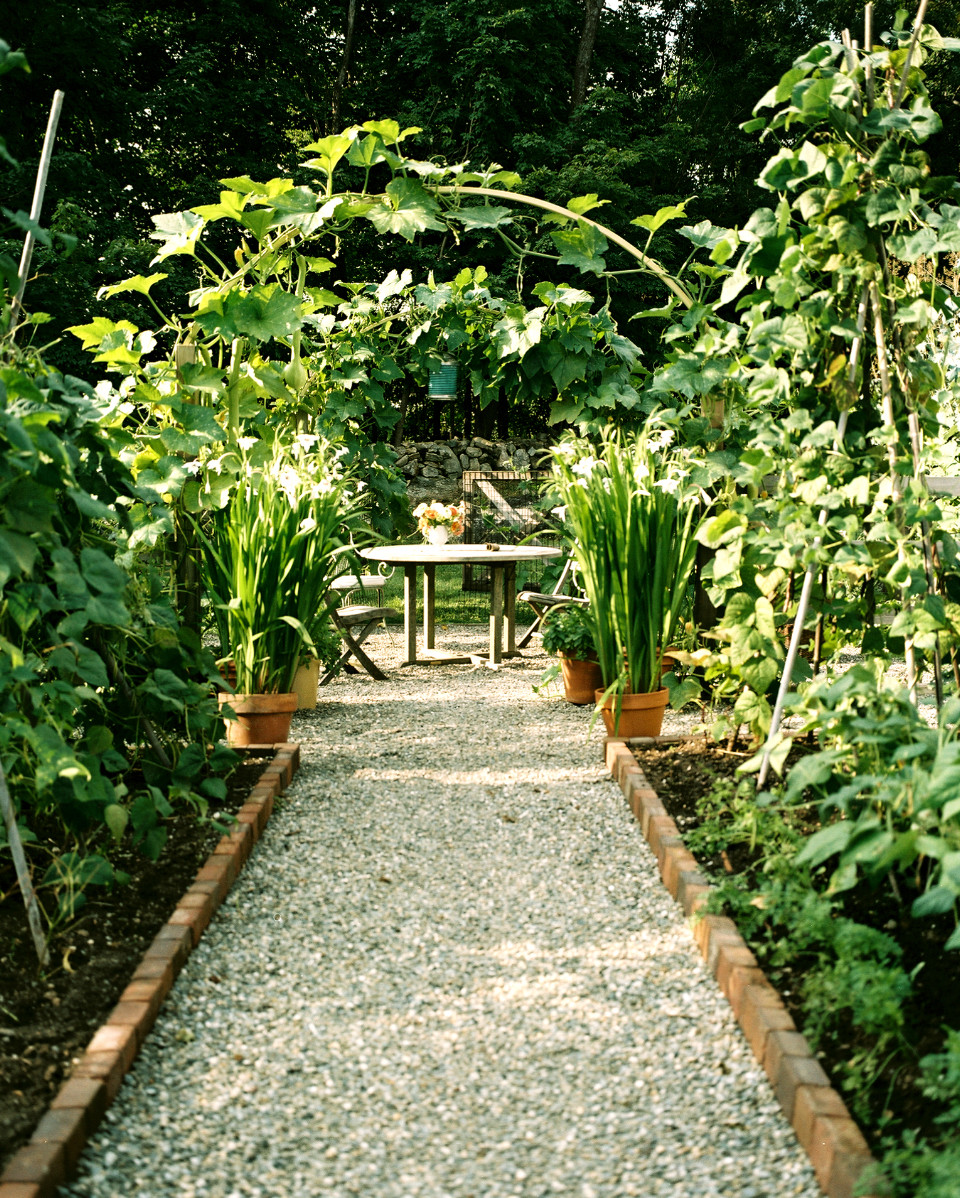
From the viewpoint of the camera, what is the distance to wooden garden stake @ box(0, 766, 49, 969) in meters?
1.89

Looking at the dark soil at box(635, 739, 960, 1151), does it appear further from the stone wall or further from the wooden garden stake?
the stone wall

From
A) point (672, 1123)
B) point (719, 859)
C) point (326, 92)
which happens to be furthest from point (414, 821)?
point (326, 92)

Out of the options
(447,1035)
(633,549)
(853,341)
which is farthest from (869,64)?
(447,1035)

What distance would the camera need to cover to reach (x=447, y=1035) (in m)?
2.01

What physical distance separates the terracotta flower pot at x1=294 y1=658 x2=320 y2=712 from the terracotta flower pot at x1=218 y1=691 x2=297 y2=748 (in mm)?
718

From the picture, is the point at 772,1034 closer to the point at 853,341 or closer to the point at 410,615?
the point at 853,341

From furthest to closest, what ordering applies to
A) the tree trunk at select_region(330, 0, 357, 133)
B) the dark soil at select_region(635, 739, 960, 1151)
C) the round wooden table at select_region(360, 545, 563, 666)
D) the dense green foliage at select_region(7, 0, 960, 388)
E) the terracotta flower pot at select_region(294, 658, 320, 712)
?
1. the tree trunk at select_region(330, 0, 357, 133)
2. the dense green foliage at select_region(7, 0, 960, 388)
3. the round wooden table at select_region(360, 545, 563, 666)
4. the terracotta flower pot at select_region(294, 658, 320, 712)
5. the dark soil at select_region(635, 739, 960, 1151)

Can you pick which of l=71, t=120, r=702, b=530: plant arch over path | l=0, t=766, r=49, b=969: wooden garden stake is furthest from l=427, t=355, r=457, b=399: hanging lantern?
l=0, t=766, r=49, b=969: wooden garden stake

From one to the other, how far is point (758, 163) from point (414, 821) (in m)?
15.8

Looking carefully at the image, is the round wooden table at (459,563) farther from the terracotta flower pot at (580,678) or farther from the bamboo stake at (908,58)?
the bamboo stake at (908,58)

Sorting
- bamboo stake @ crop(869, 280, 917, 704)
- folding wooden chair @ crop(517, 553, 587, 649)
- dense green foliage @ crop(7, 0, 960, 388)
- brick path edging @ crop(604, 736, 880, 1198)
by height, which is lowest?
brick path edging @ crop(604, 736, 880, 1198)

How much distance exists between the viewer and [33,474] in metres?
2.06

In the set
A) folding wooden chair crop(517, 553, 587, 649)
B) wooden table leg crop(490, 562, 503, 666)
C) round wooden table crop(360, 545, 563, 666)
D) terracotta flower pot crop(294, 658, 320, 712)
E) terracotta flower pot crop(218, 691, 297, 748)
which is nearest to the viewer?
terracotta flower pot crop(218, 691, 297, 748)

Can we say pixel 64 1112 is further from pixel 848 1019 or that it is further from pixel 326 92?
pixel 326 92
